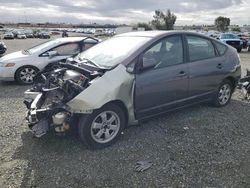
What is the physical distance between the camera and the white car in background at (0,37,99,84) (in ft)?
24.8

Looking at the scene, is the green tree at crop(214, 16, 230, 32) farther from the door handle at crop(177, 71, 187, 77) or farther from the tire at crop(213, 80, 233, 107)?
the door handle at crop(177, 71, 187, 77)

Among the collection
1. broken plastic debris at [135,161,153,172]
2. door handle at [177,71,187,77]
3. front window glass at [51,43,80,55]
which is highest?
front window glass at [51,43,80,55]

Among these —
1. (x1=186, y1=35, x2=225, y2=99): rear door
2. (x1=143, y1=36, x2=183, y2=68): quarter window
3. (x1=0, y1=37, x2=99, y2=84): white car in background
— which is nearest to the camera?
(x1=143, y1=36, x2=183, y2=68): quarter window

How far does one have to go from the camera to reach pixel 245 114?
530cm

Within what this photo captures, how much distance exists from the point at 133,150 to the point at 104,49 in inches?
72.0

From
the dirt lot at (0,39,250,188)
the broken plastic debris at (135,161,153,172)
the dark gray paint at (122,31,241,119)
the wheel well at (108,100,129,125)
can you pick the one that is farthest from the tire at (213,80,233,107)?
the broken plastic debris at (135,161,153,172)

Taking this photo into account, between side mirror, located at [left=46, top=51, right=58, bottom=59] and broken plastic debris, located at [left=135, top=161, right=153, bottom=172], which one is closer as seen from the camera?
broken plastic debris, located at [left=135, top=161, right=153, bottom=172]

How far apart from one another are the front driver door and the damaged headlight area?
2.35ft

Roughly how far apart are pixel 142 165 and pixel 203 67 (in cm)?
236

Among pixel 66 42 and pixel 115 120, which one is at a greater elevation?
pixel 66 42

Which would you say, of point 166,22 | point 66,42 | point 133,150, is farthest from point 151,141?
point 166,22

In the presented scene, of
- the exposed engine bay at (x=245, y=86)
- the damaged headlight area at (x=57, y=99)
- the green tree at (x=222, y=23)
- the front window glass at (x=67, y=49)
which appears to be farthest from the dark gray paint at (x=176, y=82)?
the green tree at (x=222, y=23)

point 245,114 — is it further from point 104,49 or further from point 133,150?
point 104,49

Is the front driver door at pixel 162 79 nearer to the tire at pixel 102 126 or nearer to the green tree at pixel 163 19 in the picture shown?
the tire at pixel 102 126
